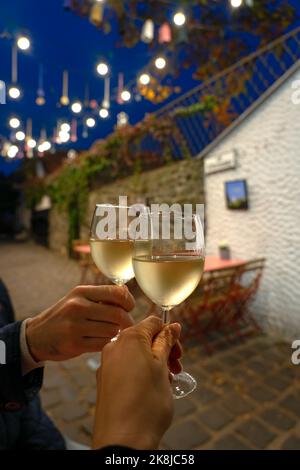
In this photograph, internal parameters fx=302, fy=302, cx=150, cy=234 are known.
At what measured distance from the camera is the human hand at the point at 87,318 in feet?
2.08

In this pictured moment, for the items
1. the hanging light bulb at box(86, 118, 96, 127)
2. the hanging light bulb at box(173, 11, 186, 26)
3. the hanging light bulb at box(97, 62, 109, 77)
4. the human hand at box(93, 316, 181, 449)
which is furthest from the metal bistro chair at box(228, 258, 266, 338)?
the hanging light bulb at box(86, 118, 96, 127)

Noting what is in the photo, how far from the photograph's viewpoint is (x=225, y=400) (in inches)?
99.0

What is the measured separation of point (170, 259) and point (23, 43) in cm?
570

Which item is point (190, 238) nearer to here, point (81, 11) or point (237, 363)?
point (237, 363)

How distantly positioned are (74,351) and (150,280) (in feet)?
0.76

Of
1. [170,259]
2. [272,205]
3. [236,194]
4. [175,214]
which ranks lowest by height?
[170,259]

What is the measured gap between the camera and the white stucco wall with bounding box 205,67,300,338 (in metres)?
3.46

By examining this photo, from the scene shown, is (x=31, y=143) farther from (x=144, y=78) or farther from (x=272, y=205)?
(x=272, y=205)

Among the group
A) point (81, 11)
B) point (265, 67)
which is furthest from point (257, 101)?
point (81, 11)

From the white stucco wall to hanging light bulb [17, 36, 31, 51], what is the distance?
357 cm

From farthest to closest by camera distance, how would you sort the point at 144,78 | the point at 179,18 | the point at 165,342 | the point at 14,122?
1. the point at 14,122
2. the point at 144,78
3. the point at 179,18
4. the point at 165,342

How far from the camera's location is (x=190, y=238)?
72 cm

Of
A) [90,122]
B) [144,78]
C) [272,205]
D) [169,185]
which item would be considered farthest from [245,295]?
[90,122]

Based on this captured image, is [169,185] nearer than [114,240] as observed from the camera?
No
